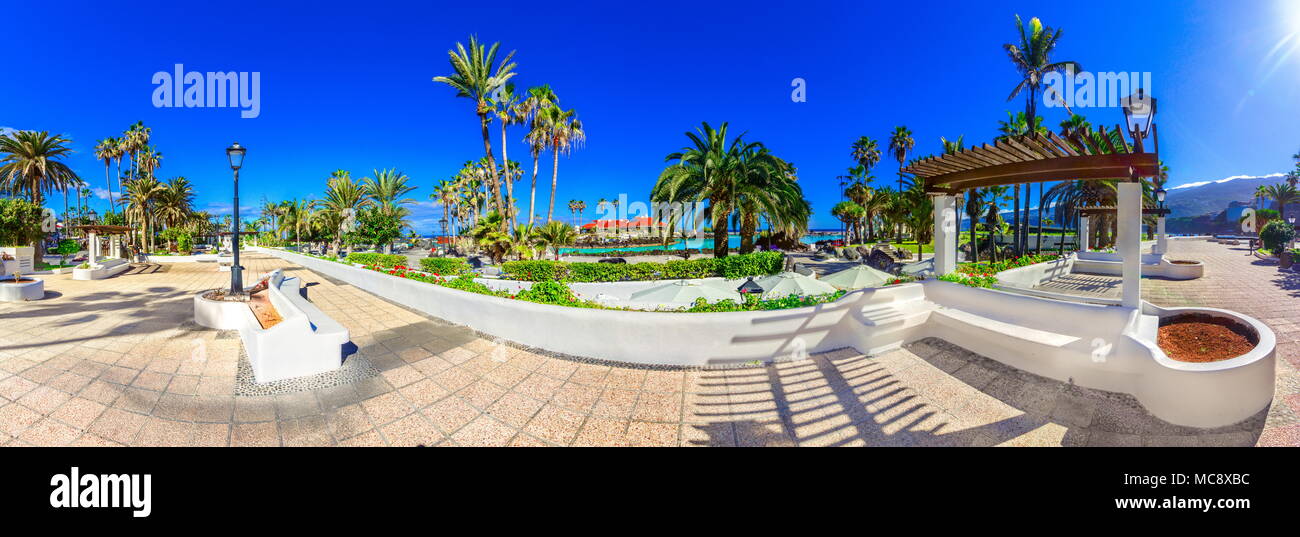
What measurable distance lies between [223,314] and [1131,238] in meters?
14.1

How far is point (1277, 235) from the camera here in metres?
20.6

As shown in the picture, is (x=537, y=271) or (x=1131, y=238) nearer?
(x=1131, y=238)

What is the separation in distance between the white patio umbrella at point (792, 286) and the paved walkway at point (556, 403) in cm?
295

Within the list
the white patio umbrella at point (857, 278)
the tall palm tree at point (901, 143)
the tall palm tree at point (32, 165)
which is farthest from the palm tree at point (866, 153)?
the tall palm tree at point (32, 165)

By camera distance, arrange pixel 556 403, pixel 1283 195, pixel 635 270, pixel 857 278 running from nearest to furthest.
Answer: pixel 556 403 → pixel 857 278 → pixel 635 270 → pixel 1283 195

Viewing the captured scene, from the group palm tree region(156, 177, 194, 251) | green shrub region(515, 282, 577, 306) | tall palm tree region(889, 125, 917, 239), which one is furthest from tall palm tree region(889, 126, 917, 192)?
palm tree region(156, 177, 194, 251)

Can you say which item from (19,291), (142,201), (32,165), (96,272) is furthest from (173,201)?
(19,291)

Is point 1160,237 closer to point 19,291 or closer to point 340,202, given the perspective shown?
point 19,291

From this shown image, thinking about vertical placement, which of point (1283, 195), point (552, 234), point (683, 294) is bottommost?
point (683, 294)

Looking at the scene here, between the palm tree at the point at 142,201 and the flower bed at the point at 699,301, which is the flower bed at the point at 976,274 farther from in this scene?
the palm tree at the point at 142,201

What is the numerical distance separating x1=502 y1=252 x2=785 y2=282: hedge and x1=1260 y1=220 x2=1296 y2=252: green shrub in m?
25.9

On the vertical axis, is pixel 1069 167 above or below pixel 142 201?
below

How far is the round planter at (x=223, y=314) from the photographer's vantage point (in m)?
7.80
